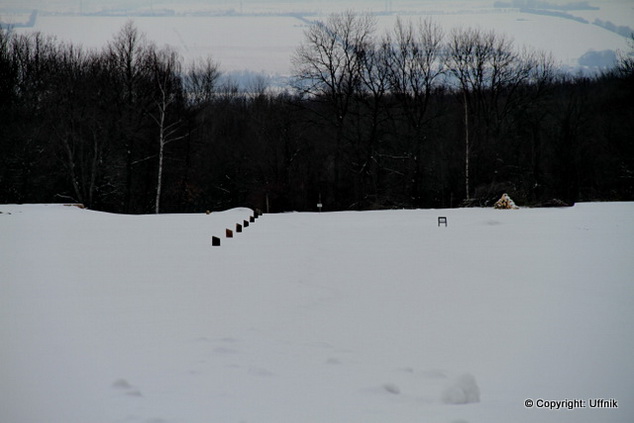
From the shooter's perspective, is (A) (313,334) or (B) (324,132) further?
(B) (324,132)

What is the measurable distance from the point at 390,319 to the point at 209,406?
316 cm

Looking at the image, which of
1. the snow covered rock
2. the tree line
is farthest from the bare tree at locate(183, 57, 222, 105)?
the snow covered rock

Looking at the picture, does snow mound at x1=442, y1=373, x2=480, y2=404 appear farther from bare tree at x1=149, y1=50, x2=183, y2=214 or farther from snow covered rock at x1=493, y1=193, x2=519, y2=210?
bare tree at x1=149, y1=50, x2=183, y2=214

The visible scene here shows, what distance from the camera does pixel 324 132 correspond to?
4419 centimetres

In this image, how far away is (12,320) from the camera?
6.61 m

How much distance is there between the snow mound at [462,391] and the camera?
15.5ft

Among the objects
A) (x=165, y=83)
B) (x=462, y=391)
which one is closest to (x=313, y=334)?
(x=462, y=391)

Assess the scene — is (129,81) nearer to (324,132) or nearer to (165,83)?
(165,83)

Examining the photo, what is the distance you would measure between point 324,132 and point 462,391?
4012 centimetres

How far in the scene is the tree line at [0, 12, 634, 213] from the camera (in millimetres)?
37406

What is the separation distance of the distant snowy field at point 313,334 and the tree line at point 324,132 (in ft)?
83.7

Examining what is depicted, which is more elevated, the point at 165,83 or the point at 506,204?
the point at 165,83

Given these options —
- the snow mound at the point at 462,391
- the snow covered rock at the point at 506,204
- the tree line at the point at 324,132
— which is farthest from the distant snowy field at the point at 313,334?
the tree line at the point at 324,132

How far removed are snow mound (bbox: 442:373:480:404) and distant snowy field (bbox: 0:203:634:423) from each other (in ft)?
0.04
